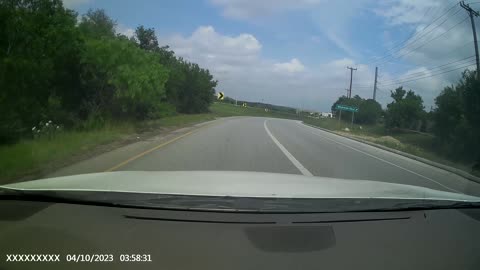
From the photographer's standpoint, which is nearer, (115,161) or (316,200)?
(316,200)

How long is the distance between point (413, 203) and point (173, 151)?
1251cm

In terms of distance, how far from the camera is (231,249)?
3.15 metres

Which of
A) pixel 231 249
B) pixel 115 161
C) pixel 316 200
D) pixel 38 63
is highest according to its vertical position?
pixel 38 63

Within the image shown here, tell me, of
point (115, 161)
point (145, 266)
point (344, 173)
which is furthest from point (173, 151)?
point (145, 266)

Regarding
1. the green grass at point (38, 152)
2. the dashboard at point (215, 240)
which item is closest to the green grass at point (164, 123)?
the green grass at point (38, 152)

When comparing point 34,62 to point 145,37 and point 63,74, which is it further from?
point 145,37

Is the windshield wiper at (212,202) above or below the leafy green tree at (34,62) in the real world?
below

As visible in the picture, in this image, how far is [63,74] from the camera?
28078 mm

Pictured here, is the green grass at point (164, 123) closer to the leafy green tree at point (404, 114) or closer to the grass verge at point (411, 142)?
the grass verge at point (411, 142)

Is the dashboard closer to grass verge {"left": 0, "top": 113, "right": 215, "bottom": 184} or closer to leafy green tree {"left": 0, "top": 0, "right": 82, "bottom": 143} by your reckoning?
grass verge {"left": 0, "top": 113, "right": 215, "bottom": 184}

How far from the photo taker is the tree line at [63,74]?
20.7 m

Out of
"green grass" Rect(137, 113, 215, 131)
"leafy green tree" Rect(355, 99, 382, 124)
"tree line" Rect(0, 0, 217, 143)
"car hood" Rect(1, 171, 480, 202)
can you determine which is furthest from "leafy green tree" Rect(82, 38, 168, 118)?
"leafy green tree" Rect(355, 99, 382, 124)

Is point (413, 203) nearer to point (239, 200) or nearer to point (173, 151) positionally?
point (239, 200)

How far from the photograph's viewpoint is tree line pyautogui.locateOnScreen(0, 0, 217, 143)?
68.0 ft
